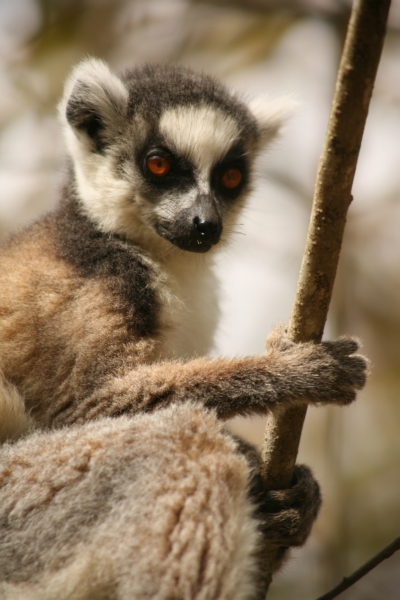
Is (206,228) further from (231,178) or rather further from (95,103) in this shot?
(95,103)

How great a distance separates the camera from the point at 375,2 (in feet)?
9.74

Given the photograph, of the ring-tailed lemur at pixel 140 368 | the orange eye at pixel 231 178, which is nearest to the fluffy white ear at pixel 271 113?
the ring-tailed lemur at pixel 140 368

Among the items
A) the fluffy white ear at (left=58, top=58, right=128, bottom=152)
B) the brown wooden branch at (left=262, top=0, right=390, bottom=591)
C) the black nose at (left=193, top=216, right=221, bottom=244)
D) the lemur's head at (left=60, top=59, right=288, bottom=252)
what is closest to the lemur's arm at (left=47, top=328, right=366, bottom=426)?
the brown wooden branch at (left=262, top=0, right=390, bottom=591)

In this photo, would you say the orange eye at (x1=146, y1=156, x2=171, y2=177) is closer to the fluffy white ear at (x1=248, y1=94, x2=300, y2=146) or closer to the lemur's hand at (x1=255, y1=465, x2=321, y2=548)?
the fluffy white ear at (x1=248, y1=94, x2=300, y2=146)

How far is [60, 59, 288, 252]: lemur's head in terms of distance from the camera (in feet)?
17.4

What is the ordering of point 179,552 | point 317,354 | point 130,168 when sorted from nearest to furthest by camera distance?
point 179,552 → point 317,354 → point 130,168

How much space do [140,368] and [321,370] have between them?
1.26 metres

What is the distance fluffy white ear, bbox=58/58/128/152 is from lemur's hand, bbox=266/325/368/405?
8.55 feet

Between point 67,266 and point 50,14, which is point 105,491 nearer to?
point 67,266

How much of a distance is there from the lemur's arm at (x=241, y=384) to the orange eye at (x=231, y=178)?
1.96m

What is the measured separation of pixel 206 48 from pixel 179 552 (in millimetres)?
9995

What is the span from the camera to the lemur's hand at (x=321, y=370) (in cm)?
425

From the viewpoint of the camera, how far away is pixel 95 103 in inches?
215

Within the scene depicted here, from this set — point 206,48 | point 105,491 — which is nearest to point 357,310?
point 206,48
